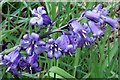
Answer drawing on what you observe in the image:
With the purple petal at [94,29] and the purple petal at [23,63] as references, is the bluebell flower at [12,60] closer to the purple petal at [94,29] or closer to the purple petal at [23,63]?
the purple petal at [23,63]

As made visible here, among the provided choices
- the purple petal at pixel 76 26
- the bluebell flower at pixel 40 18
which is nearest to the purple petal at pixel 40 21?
the bluebell flower at pixel 40 18

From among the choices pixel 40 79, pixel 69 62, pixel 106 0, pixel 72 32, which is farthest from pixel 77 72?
pixel 106 0

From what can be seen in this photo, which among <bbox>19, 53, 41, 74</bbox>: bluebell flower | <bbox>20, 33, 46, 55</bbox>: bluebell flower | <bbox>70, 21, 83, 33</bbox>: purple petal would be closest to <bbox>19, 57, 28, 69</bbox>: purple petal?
Result: <bbox>19, 53, 41, 74</bbox>: bluebell flower

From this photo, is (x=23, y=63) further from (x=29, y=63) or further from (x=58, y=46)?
(x=58, y=46)

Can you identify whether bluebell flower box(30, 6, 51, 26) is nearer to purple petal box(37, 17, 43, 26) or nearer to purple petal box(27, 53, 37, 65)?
purple petal box(37, 17, 43, 26)

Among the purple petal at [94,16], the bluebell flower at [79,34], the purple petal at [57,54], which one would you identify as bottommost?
the purple petal at [57,54]

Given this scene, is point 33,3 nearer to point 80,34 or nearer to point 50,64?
point 50,64

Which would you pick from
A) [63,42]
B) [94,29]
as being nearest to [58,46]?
[63,42]
